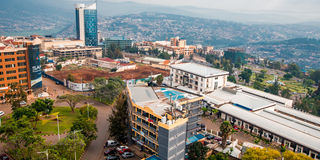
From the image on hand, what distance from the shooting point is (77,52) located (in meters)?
125

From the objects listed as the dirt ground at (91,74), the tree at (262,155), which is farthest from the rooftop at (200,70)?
the tree at (262,155)

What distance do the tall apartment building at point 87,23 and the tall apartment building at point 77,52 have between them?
31.7 meters

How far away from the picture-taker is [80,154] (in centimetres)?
3534

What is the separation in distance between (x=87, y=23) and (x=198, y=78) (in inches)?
4884

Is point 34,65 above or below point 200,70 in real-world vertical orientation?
above

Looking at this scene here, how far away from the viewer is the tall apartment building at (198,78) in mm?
61219

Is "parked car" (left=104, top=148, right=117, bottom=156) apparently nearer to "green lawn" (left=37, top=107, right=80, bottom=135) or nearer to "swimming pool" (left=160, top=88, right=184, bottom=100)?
"green lawn" (left=37, top=107, right=80, bottom=135)

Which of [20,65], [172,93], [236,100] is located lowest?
[236,100]

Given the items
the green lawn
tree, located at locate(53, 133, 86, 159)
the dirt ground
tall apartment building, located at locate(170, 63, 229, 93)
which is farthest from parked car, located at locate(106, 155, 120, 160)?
the dirt ground

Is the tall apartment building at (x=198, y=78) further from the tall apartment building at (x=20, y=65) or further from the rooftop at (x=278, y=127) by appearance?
the tall apartment building at (x=20, y=65)

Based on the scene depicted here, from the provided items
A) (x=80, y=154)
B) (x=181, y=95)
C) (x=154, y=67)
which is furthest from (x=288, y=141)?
(x=154, y=67)

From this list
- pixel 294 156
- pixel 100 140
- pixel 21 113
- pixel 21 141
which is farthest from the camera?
pixel 100 140

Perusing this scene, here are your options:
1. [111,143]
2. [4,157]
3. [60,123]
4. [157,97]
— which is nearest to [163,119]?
[157,97]

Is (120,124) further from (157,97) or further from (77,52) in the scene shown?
(77,52)
